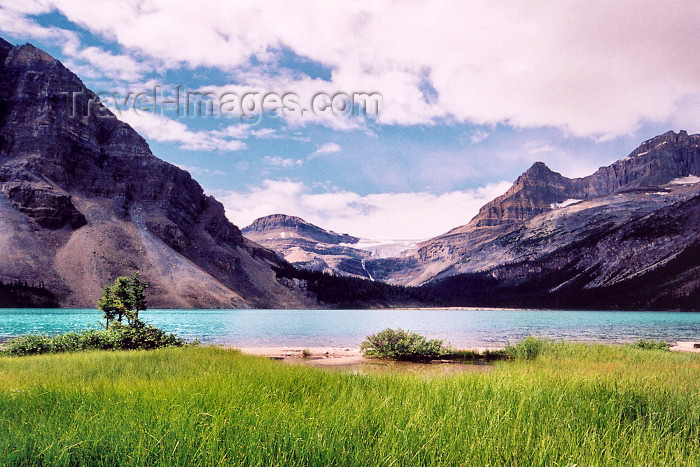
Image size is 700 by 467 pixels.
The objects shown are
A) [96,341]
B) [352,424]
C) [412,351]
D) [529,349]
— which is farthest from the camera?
[412,351]

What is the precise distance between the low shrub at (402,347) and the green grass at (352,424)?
17123mm

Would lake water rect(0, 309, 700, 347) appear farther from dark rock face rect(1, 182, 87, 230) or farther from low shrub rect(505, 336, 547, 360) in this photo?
dark rock face rect(1, 182, 87, 230)

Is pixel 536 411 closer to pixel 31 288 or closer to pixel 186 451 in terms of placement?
pixel 186 451

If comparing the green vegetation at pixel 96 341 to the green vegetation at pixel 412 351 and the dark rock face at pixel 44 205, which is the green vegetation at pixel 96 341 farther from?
the dark rock face at pixel 44 205

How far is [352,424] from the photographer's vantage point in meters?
6.51

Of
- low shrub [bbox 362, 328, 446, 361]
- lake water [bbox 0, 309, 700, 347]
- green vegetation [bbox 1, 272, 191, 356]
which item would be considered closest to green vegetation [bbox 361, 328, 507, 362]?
low shrub [bbox 362, 328, 446, 361]

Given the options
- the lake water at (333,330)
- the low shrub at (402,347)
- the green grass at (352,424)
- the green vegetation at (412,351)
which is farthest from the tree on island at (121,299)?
the green grass at (352,424)

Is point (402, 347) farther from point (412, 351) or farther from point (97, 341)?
point (97, 341)

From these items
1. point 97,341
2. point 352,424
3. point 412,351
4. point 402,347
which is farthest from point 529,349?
point 97,341

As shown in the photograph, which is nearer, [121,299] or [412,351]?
[412,351]

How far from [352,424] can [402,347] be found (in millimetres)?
23423

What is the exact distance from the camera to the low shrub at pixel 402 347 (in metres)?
28.4

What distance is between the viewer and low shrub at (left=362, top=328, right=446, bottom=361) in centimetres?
2839

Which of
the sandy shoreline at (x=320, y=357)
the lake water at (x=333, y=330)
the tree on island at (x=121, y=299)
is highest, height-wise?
the tree on island at (x=121, y=299)
